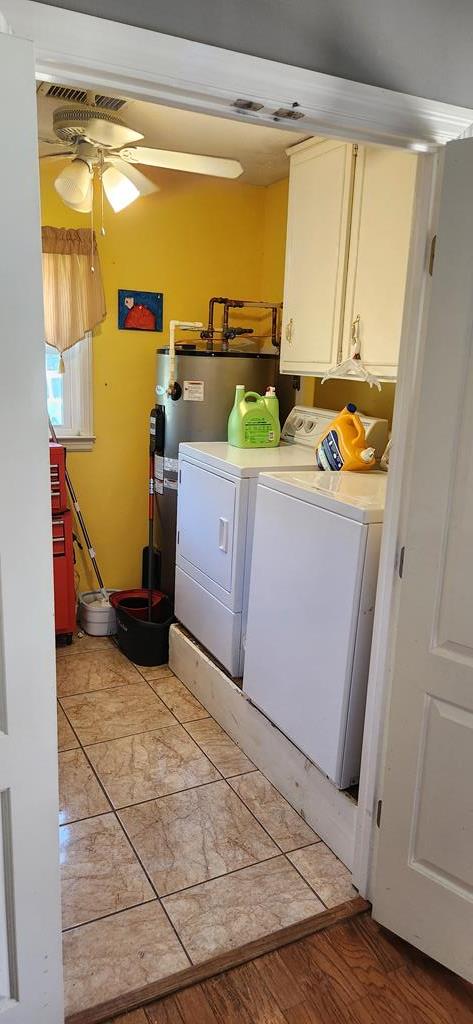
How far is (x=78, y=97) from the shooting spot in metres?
2.52

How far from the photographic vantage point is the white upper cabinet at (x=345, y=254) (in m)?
2.29

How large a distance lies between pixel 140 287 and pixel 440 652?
2.68 metres

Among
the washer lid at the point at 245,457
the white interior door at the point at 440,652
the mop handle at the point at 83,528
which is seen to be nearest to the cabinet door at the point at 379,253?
the washer lid at the point at 245,457

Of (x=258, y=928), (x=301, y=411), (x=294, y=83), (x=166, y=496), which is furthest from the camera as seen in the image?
(x=166, y=496)

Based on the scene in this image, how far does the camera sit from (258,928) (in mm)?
1797

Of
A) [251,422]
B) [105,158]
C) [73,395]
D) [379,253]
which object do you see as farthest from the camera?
[73,395]

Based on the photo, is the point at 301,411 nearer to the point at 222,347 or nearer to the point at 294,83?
the point at 222,347

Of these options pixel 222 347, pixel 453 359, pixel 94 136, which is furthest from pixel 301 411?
pixel 453 359

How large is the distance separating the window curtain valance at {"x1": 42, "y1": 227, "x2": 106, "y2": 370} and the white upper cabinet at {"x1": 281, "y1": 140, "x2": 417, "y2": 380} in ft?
3.40

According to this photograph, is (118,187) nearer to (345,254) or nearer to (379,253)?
(345,254)

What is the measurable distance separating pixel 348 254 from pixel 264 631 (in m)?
1.44

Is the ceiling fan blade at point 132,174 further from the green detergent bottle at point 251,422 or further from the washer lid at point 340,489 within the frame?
the washer lid at point 340,489

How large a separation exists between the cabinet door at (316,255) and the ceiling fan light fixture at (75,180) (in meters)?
0.88

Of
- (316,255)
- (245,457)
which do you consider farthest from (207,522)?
(316,255)
